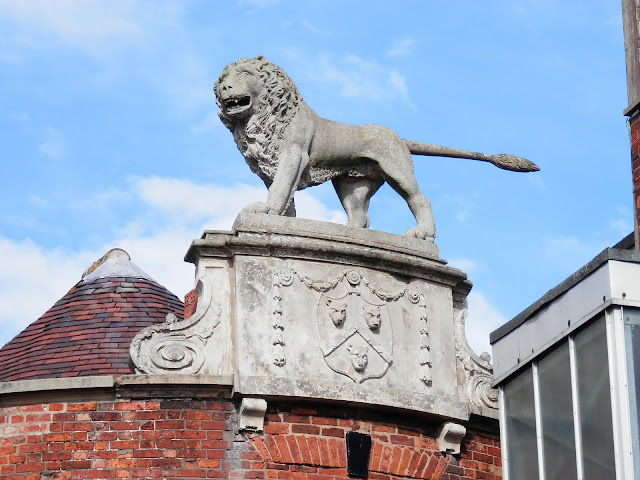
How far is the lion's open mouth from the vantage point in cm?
1692

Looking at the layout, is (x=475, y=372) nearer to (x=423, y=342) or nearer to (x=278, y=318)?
(x=423, y=342)

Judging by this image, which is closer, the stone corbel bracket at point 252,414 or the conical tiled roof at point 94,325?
the stone corbel bracket at point 252,414

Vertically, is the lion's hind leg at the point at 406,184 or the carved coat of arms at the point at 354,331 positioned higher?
the lion's hind leg at the point at 406,184

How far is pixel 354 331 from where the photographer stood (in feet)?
54.0

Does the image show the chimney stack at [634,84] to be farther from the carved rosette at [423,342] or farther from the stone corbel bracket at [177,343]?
the stone corbel bracket at [177,343]

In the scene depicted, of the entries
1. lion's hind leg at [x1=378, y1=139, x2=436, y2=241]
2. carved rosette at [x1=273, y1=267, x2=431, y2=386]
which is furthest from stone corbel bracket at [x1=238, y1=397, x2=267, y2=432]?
lion's hind leg at [x1=378, y1=139, x2=436, y2=241]

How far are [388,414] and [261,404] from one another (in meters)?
1.25

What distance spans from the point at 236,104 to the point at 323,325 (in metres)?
2.16

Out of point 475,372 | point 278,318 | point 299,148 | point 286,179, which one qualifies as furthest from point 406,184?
point 278,318

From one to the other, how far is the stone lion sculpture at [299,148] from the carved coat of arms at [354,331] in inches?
36.0

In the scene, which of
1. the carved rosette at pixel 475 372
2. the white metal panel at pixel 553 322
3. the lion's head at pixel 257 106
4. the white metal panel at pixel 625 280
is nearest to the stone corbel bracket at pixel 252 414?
the white metal panel at pixel 553 322

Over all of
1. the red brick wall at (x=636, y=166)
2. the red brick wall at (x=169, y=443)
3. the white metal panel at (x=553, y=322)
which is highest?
the red brick wall at (x=636, y=166)

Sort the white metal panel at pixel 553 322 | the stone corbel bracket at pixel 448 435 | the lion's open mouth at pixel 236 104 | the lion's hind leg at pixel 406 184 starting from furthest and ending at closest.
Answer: the lion's hind leg at pixel 406 184 < the lion's open mouth at pixel 236 104 < the stone corbel bracket at pixel 448 435 < the white metal panel at pixel 553 322

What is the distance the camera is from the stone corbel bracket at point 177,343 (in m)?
15.9
